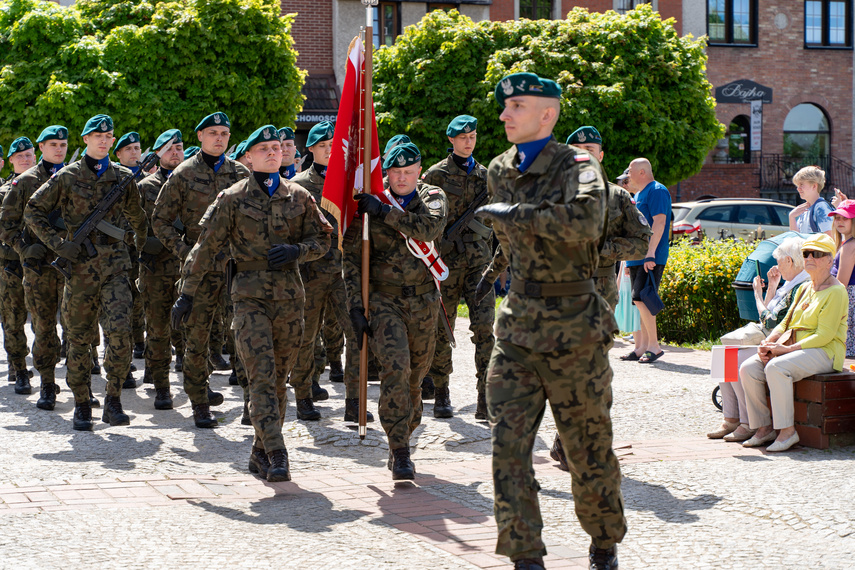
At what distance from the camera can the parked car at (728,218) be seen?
2048cm

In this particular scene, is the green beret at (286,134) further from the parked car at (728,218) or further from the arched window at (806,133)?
the arched window at (806,133)

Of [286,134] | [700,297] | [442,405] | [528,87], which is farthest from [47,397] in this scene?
[700,297]

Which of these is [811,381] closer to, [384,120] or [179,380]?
[179,380]

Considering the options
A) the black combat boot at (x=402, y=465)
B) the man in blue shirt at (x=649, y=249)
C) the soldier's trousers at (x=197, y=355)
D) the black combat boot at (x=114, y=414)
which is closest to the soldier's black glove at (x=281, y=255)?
the black combat boot at (x=402, y=465)

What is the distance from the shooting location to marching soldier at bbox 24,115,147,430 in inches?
316

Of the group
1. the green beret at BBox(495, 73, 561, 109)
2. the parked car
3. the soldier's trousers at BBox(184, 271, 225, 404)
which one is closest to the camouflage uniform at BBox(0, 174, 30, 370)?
the soldier's trousers at BBox(184, 271, 225, 404)

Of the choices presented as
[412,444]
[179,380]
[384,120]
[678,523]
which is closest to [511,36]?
[384,120]

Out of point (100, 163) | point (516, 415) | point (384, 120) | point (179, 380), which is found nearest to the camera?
point (516, 415)

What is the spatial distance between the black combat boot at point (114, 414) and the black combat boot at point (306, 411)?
4.23ft

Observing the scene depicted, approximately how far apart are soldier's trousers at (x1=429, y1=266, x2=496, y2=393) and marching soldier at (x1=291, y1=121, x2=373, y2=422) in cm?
66

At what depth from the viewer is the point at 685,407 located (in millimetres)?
8656

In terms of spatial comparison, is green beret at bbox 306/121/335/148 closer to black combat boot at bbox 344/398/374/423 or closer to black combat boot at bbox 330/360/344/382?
black combat boot at bbox 344/398/374/423

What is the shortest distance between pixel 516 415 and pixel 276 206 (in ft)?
9.14

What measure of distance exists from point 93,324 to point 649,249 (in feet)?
17.8
